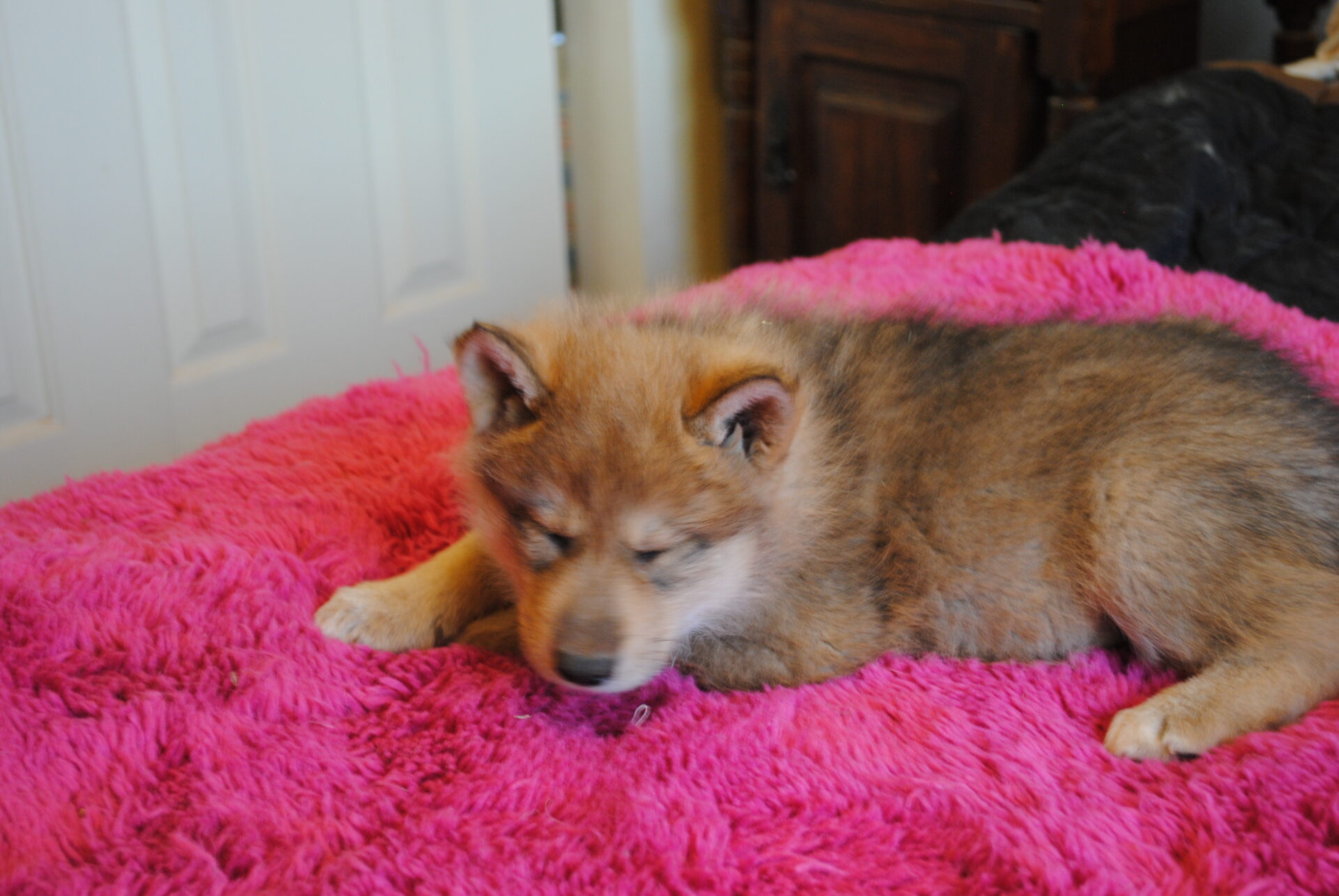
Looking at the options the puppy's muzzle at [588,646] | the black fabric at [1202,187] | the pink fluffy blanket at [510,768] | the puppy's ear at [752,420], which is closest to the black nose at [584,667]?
the puppy's muzzle at [588,646]

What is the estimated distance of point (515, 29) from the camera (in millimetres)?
3805

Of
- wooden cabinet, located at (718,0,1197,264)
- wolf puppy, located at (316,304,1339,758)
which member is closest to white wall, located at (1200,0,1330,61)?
wooden cabinet, located at (718,0,1197,264)

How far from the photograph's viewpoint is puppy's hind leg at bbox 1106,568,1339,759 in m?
1.68

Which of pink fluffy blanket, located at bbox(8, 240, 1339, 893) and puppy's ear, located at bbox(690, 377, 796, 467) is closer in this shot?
pink fluffy blanket, located at bbox(8, 240, 1339, 893)

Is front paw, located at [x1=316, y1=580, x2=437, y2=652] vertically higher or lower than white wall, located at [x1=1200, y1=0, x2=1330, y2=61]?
lower

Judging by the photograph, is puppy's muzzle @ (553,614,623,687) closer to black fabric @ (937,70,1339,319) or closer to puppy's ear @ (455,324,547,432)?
puppy's ear @ (455,324,547,432)

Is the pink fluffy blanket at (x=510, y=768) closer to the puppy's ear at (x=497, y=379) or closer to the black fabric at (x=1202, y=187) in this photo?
the puppy's ear at (x=497, y=379)

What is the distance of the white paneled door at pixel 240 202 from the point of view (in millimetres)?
2801

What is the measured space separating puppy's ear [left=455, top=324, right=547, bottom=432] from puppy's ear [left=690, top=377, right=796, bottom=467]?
244 mm

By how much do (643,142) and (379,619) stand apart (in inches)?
106

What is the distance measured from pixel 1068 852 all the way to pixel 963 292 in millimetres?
1505

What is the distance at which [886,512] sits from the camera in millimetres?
1946

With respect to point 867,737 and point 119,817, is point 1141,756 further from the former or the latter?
point 119,817

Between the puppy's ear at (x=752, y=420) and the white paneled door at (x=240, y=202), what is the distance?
189cm
